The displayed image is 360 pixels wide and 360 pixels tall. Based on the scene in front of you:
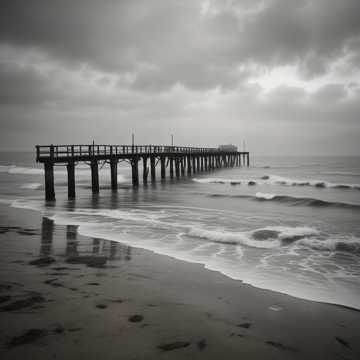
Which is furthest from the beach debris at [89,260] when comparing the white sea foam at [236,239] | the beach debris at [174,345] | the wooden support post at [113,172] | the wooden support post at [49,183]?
the wooden support post at [113,172]

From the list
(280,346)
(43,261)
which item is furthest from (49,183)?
(280,346)

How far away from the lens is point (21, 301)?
14.4 ft

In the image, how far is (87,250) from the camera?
299 inches

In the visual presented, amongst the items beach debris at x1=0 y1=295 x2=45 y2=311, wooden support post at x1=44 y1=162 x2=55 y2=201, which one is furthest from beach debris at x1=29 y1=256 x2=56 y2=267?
wooden support post at x1=44 y1=162 x2=55 y2=201

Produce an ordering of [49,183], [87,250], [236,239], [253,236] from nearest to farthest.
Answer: [87,250]
[236,239]
[253,236]
[49,183]

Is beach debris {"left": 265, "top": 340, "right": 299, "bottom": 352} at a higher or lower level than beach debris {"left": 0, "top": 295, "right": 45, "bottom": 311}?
lower

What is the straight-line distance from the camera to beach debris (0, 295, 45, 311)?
414cm

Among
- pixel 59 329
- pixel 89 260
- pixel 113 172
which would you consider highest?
pixel 113 172

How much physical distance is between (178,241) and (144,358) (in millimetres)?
5970

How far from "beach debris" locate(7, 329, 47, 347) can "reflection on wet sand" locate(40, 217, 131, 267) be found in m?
2.82

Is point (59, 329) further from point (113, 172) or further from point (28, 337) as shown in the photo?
point (113, 172)

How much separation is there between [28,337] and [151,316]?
5.01 ft

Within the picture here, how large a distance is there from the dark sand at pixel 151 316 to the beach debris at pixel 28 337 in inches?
0.4

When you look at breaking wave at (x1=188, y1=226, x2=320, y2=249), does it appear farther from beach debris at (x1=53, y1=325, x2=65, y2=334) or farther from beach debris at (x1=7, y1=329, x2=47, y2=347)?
beach debris at (x1=7, y1=329, x2=47, y2=347)
